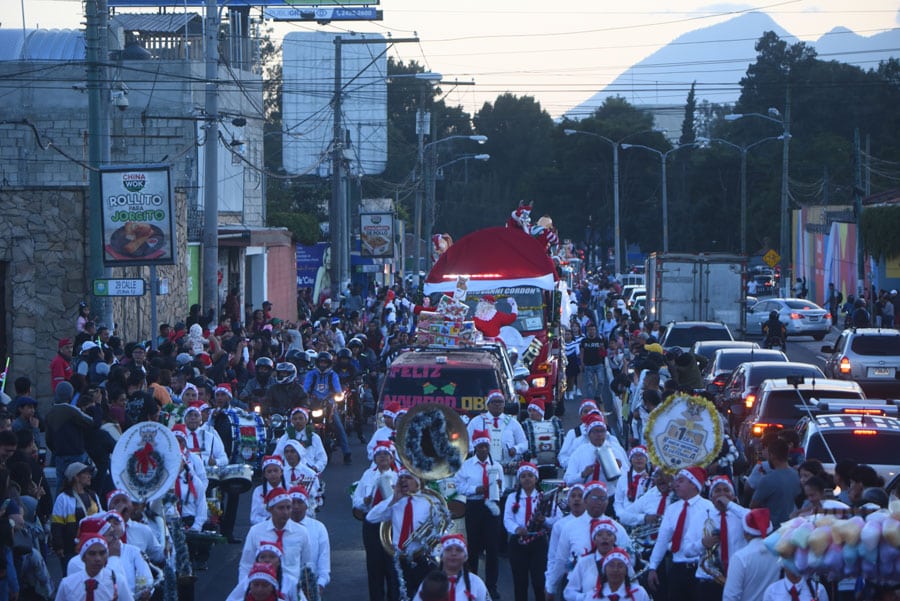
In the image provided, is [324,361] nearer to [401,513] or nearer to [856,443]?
[856,443]

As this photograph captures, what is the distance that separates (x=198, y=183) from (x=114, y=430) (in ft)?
80.7

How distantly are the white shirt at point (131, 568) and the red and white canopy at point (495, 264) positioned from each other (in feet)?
53.1

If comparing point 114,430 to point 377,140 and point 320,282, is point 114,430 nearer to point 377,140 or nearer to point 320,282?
point 320,282

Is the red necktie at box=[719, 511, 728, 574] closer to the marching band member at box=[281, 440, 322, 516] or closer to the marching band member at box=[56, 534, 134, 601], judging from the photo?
the marching band member at box=[56, 534, 134, 601]

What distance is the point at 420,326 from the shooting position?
832 inches

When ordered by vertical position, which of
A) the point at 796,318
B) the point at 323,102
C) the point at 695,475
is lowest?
the point at 796,318

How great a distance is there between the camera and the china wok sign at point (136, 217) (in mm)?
21875

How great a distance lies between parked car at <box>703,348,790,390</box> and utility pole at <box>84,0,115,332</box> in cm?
969

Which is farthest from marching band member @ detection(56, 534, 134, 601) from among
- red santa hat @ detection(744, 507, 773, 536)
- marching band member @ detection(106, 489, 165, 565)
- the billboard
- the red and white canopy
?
the billboard

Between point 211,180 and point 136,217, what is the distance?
3859 millimetres

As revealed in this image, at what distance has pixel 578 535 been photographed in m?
10.1

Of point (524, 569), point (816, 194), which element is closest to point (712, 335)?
point (524, 569)

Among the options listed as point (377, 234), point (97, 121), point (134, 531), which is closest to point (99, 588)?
point (134, 531)

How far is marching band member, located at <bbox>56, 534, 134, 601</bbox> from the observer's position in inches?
353
